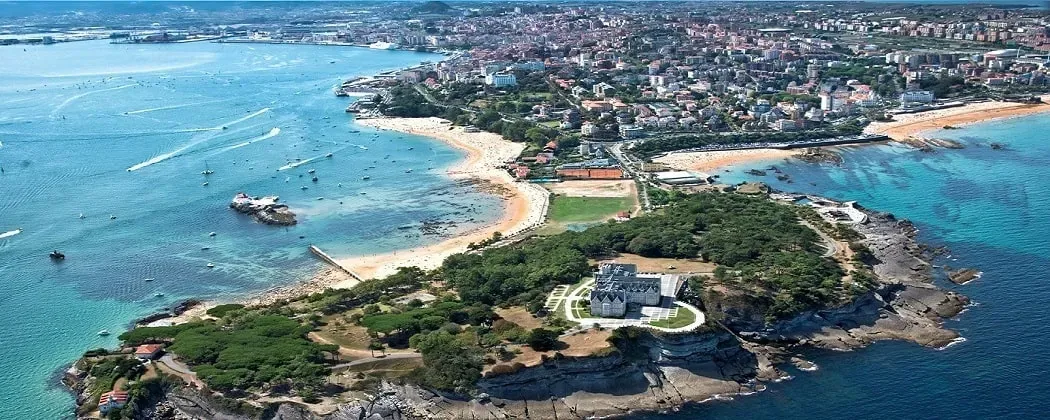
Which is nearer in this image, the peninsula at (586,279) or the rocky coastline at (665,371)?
the rocky coastline at (665,371)

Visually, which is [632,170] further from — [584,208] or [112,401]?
[112,401]

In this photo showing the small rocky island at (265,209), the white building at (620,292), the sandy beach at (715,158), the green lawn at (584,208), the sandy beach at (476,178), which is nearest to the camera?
the white building at (620,292)

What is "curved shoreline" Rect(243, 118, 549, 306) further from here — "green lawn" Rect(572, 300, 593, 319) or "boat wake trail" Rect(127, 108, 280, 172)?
"boat wake trail" Rect(127, 108, 280, 172)

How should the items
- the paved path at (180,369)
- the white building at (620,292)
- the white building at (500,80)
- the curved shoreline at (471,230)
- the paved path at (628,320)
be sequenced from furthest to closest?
the white building at (500,80), the curved shoreline at (471,230), the white building at (620,292), the paved path at (628,320), the paved path at (180,369)

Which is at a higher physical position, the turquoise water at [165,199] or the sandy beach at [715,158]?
the turquoise water at [165,199]

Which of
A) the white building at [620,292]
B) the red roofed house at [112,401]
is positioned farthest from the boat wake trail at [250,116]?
the white building at [620,292]

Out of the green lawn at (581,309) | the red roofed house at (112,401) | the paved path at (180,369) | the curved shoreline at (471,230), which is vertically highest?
the green lawn at (581,309)

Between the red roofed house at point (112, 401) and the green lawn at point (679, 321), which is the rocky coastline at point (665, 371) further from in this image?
the red roofed house at point (112, 401)
